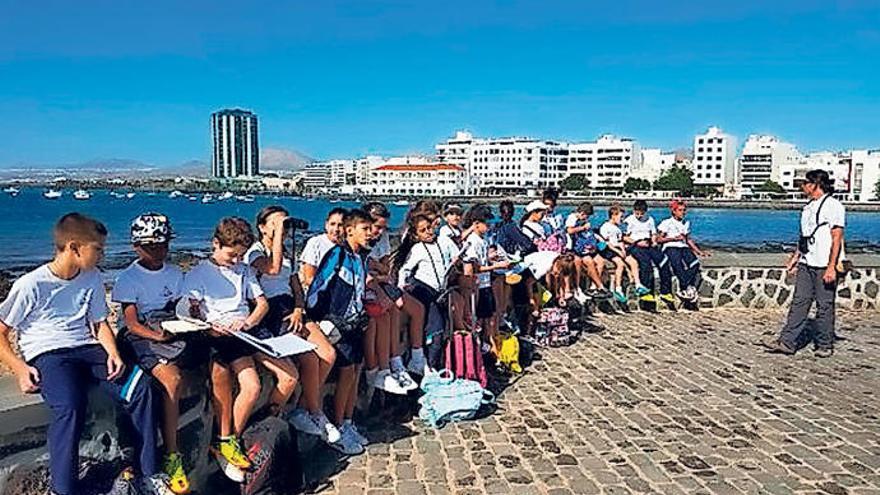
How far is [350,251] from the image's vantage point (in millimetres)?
5125

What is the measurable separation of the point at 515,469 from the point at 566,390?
2005 millimetres

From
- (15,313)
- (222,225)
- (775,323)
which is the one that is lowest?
(775,323)

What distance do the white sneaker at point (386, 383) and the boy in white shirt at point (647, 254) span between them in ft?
19.5

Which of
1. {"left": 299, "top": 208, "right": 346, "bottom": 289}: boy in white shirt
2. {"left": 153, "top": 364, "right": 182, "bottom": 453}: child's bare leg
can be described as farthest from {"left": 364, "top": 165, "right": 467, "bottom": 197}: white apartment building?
{"left": 153, "top": 364, "right": 182, "bottom": 453}: child's bare leg

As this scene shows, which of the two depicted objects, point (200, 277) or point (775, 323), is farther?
point (775, 323)

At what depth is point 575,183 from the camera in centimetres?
14862

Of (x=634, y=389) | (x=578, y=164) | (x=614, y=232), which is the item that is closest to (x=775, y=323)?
(x=614, y=232)

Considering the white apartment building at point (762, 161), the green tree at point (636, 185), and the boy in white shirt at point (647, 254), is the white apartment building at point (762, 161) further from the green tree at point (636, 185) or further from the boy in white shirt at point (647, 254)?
the boy in white shirt at point (647, 254)

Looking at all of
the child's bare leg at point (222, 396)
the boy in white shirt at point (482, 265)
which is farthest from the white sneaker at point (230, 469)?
the boy in white shirt at point (482, 265)

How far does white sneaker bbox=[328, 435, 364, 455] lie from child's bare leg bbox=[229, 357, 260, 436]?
90 cm

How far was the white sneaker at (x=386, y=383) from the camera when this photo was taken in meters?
5.50

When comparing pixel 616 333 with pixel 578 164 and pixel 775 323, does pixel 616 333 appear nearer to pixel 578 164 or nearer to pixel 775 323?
pixel 775 323

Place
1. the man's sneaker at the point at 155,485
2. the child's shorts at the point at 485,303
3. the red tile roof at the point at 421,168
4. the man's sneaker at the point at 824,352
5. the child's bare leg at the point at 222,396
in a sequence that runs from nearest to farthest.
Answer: the man's sneaker at the point at 155,485
the child's bare leg at the point at 222,396
the child's shorts at the point at 485,303
the man's sneaker at the point at 824,352
the red tile roof at the point at 421,168

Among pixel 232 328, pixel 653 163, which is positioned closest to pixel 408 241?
pixel 232 328
